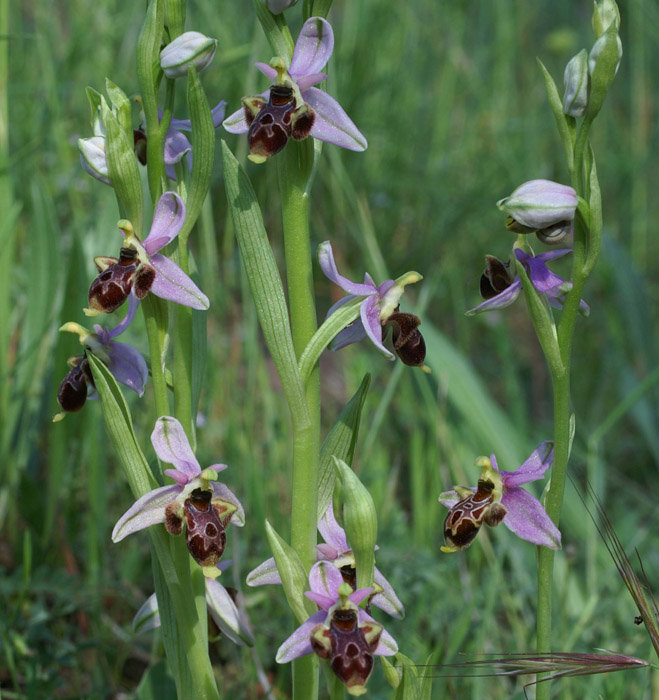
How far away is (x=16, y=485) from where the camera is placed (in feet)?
7.76

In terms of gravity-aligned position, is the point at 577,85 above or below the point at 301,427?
above

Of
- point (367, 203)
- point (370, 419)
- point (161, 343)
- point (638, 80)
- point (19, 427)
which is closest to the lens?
point (161, 343)

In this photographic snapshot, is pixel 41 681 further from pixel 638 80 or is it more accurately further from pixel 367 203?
pixel 638 80

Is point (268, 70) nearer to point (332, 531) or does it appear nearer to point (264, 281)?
point (264, 281)

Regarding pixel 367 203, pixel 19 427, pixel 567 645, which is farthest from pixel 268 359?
pixel 567 645

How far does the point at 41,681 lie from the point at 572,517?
1.66m

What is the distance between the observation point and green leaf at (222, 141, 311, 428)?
4.62ft

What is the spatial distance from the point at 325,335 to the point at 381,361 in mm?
1735

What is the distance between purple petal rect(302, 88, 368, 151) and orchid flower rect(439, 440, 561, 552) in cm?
55

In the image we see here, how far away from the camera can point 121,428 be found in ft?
4.65

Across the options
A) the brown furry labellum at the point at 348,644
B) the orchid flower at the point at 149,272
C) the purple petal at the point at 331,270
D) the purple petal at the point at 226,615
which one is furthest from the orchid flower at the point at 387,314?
the purple petal at the point at 226,615

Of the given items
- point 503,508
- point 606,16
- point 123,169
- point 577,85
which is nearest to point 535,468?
point 503,508

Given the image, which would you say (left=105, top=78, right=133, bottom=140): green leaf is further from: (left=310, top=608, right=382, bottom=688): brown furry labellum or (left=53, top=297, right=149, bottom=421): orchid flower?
(left=310, top=608, right=382, bottom=688): brown furry labellum

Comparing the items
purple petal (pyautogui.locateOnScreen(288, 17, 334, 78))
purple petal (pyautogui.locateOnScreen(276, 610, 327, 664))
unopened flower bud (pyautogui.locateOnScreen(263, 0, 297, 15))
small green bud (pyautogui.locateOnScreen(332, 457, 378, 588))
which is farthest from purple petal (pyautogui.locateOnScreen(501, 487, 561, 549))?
unopened flower bud (pyautogui.locateOnScreen(263, 0, 297, 15))
